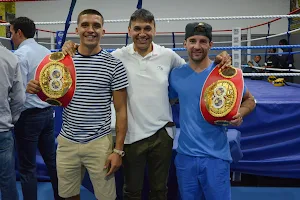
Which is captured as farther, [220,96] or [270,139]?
[270,139]

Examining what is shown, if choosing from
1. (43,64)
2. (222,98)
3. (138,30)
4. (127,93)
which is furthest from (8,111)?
(222,98)

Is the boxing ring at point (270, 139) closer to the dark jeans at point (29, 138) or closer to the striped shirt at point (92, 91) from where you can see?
the dark jeans at point (29, 138)

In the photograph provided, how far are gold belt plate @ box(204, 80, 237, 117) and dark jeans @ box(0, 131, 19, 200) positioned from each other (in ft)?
2.77

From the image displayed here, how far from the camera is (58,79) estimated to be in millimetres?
1258

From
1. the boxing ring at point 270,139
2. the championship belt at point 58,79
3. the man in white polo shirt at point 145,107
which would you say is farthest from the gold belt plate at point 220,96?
the boxing ring at point 270,139

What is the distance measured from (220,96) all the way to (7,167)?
94 cm

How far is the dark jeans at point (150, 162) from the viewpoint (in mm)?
1296

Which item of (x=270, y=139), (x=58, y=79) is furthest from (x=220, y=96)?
(x=270, y=139)

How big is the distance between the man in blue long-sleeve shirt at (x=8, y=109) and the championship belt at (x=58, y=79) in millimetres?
145

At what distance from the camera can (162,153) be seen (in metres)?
1.31

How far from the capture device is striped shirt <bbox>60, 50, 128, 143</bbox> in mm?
1232

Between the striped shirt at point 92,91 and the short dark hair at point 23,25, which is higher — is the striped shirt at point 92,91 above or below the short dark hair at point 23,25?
below

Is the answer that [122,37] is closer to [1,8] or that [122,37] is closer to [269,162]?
[1,8]

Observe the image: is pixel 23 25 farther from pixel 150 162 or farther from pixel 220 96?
pixel 220 96
